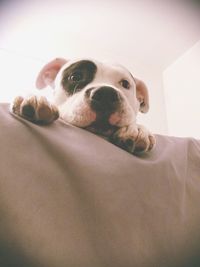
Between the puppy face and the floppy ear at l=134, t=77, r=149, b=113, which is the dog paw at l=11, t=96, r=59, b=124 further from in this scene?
the floppy ear at l=134, t=77, r=149, b=113

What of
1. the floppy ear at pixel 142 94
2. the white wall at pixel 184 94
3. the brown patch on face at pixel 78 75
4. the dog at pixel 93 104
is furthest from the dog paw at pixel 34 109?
the white wall at pixel 184 94

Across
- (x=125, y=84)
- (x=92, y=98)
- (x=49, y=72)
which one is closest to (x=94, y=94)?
(x=92, y=98)

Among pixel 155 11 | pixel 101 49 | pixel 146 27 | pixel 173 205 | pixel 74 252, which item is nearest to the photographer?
pixel 74 252

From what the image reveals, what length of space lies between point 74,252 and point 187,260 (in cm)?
24

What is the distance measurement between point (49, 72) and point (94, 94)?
0.53 m

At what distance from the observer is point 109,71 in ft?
3.61

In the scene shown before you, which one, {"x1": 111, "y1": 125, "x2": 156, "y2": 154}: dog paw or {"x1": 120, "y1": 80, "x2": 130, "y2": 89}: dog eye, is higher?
{"x1": 120, "y1": 80, "x2": 130, "y2": 89}: dog eye

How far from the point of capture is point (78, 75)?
3.38 ft

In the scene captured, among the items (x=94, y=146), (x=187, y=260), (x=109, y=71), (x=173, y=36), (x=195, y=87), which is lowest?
(x=187, y=260)

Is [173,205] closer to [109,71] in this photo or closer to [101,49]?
[109,71]

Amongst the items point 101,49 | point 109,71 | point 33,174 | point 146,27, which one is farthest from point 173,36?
point 33,174

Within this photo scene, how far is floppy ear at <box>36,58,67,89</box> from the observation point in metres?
1.22

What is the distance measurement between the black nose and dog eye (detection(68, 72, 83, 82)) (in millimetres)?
220

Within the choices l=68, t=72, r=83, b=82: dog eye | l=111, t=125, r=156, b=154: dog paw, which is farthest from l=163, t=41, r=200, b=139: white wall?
l=111, t=125, r=156, b=154: dog paw
